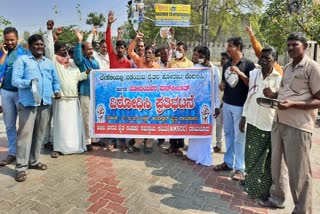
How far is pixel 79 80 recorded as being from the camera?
16.5 feet

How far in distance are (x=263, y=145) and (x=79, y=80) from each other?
Answer: 10.5ft

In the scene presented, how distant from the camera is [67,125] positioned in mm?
5031

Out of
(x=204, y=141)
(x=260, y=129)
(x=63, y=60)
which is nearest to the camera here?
(x=260, y=129)

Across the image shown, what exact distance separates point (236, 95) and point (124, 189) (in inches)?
78.7

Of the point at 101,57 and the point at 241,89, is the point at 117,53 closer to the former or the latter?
the point at 101,57

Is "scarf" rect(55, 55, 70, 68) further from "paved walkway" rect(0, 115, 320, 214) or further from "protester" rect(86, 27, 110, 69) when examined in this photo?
"paved walkway" rect(0, 115, 320, 214)

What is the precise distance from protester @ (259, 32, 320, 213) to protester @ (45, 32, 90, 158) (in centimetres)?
331

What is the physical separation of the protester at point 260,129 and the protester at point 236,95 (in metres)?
0.30

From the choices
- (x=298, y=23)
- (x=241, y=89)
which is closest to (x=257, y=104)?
(x=241, y=89)

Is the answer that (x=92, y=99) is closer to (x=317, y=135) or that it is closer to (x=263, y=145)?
(x=263, y=145)

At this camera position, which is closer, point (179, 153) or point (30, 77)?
point (30, 77)

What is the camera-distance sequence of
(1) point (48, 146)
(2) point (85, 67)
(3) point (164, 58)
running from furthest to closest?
(3) point (164, 58)
(1) point (48, 146)
(2) point (85, 67)

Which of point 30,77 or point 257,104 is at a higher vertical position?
point 30,77

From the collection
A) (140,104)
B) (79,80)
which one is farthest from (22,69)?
(140,104)
